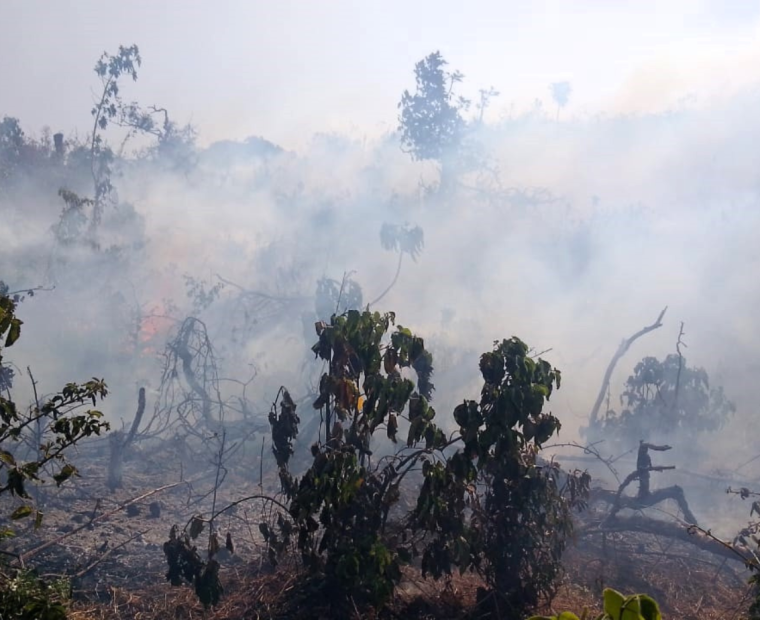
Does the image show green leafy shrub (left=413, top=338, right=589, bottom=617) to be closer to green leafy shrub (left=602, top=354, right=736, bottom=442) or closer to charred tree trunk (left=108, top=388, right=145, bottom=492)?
charred tree trunk (left=108, top=388, right=145, bottom=492)

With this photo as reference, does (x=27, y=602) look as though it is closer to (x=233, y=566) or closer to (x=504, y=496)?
(x=504, y=496)

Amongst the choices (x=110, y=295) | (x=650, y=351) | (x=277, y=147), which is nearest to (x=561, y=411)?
(x=650, y=351)

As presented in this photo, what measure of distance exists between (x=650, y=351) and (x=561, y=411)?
2686 mm

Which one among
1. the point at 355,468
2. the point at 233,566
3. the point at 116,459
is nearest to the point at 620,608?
the point at 355,468

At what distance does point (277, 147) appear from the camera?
24.4m

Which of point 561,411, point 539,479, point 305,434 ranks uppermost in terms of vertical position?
point 561,411

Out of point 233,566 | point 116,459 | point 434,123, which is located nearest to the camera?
point 233,566

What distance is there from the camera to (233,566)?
19.8 ft

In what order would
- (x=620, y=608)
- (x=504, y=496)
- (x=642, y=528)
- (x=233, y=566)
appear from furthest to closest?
(x=642, y=528) < (x=233, y=566) < (x=504, y=496) < (x=620, y=608)

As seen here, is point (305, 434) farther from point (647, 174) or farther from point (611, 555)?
point (647, 174)

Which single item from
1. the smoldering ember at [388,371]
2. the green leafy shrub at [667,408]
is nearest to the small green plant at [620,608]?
the smoldering ember at [388,371]

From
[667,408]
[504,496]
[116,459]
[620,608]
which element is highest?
[667,408]

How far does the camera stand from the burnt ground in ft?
16.2

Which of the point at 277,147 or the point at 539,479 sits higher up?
the point at 277,147
